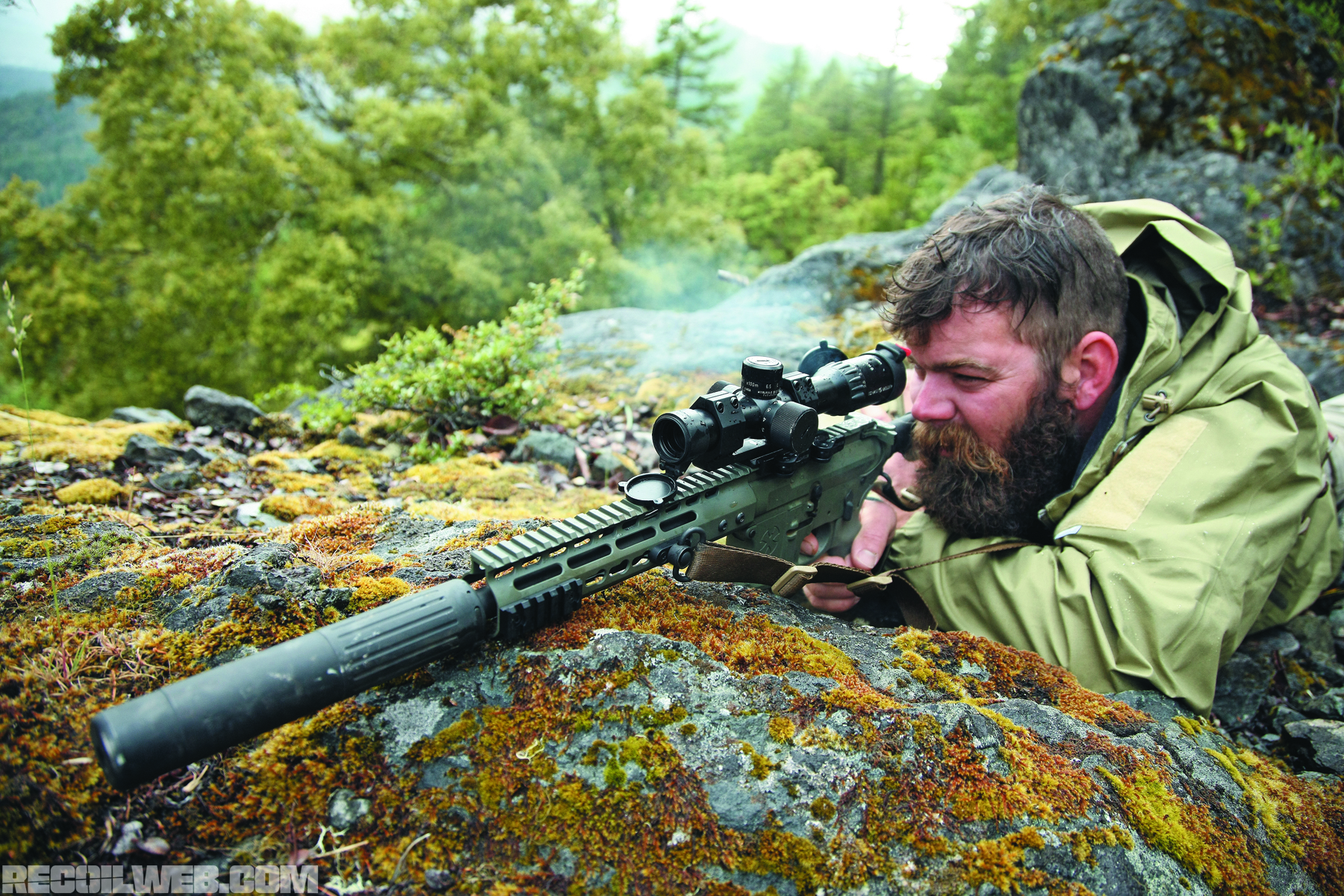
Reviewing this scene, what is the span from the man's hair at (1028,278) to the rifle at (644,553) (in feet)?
1.44

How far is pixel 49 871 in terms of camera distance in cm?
183

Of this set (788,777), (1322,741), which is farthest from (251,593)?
(1322,741)

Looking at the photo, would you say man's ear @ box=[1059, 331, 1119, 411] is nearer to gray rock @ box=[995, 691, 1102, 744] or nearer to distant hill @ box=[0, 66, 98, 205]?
gray rock @ box=[995, 691, 1102, 744]

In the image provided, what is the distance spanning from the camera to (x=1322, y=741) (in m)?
3.70

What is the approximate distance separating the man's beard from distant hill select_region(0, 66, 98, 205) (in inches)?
568

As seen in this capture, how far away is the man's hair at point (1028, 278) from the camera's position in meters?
4.09

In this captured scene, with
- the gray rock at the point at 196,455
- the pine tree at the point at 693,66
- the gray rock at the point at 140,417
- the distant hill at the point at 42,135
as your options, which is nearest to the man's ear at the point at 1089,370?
the gray rock at the point at 196,455

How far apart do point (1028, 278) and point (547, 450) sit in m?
4.06

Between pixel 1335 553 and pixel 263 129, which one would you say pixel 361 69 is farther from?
pixel 1335 553

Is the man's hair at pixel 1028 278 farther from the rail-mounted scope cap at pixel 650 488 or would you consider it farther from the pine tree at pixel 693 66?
the pine tree at pixel 693 66

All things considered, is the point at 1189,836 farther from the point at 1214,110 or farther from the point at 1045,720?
the point at 1214,110

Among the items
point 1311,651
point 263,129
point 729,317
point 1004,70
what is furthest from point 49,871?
point 1004,70

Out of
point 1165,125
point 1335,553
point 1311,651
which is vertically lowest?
point 1311,651

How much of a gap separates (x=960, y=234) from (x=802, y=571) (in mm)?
2410
